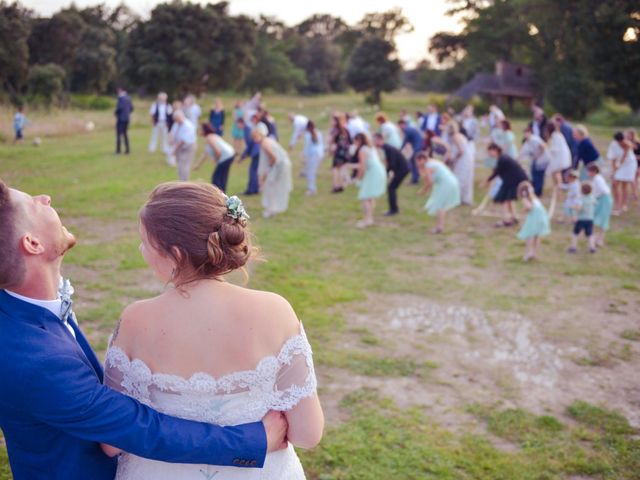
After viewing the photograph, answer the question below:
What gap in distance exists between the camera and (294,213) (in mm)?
12086

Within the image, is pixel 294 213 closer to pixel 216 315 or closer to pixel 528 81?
pixel 216 315

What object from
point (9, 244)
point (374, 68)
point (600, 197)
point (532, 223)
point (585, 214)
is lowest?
point (532, 223)

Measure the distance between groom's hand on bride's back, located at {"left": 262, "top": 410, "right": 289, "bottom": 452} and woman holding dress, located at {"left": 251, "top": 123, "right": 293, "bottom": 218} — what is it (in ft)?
31.9

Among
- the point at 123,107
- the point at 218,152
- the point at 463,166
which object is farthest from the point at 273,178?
the point at 123,107

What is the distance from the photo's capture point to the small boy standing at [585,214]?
9.28m

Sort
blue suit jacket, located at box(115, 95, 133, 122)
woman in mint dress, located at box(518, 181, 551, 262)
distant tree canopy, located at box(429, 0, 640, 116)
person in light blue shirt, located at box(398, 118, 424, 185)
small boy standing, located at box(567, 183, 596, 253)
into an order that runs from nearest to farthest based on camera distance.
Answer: woman in mint dress, located at box(518, 181, 551, 262), small boy standing, located at box(567, 183, 596, 253), person in light blue shirt, located at box(398, 118, 424, 185), blue suit jacket, located at box(115, 95, 133, 122), distant tree canopy, located at box(429, 0, 640, 116)

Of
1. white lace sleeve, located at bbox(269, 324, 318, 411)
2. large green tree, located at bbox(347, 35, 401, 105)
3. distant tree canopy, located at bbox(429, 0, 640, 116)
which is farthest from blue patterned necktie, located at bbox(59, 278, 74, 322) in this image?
large green tree, located at bbox(347, 35, 401, 105)

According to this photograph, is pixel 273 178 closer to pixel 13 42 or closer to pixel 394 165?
pixel 394 165

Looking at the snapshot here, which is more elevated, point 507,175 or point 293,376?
point 507,175

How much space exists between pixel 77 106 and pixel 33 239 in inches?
1345

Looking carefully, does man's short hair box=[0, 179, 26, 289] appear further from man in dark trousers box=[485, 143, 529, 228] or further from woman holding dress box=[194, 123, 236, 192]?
woman holding dress box=[194, 123, 236, 192]

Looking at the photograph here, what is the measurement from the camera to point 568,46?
38.8 m

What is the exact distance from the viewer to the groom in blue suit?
1.55 meters

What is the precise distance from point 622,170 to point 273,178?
6939mm
